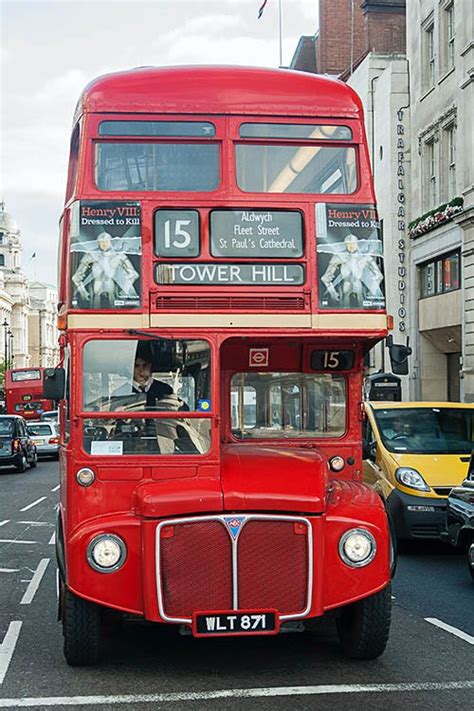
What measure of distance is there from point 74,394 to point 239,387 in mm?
1501

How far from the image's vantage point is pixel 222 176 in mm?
8234

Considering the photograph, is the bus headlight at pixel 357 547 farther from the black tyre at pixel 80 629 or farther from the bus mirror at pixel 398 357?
the bus mirror at pixel 398 357

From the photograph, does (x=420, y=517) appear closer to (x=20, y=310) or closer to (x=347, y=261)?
(x=347, y=261)

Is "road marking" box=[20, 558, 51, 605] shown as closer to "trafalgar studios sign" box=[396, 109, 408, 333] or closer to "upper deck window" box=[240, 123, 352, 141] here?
"upper deck window" box=[240, 123, 352, 141]

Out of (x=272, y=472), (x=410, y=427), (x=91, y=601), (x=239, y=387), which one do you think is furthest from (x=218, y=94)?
(x=410, y=427)

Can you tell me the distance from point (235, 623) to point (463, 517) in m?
4.85

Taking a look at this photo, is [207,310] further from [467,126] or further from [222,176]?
[467,126]

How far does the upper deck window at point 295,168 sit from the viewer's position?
8.25 m

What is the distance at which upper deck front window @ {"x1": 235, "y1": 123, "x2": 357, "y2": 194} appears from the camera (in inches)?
325

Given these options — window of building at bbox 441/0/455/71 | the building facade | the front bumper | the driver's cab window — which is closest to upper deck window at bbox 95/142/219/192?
the driver's cab window

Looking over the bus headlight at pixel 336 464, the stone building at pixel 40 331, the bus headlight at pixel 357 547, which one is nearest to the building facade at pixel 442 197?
the bus headlight at pixel 336 464

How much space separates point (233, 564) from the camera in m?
7.05

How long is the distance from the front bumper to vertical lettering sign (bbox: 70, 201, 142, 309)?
22.5 feet

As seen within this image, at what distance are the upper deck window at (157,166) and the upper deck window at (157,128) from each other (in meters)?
0.09
